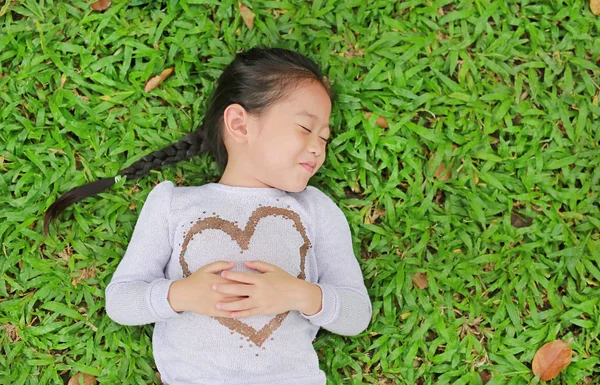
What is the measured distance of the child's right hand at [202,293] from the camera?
2.65 meters

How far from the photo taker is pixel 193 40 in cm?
→ 326

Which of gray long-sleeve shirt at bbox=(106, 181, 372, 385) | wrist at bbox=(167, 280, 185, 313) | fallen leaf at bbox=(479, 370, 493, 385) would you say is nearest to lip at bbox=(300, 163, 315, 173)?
gray long-sleeve shirt at bbox=(106, 181, 372, 385)

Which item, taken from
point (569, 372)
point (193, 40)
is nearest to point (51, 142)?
point (193, 40)

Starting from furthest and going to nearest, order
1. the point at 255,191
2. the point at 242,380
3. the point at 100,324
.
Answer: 1. the point at 100,324
2. the point at 255,191
3. the point at 242,380

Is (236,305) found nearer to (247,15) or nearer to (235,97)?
(235,97)

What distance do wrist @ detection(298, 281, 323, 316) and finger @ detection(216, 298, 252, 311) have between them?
0.76 feet

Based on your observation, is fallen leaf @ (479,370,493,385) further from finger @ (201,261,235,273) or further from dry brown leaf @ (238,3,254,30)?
dry brown leaf @ (238,3,254,30)

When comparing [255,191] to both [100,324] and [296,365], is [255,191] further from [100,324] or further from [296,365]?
[100,324]

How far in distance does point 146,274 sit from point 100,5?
1433 mm

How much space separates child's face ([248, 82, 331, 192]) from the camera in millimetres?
2830

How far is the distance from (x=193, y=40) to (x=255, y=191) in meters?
0.90

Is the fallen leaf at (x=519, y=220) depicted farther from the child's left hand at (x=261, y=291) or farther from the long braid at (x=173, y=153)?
the long braid at (x=173, y=153)

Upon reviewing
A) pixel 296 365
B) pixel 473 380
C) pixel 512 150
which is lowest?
pixel 473 380

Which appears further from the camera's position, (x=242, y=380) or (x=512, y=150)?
(x=512, y=150)
